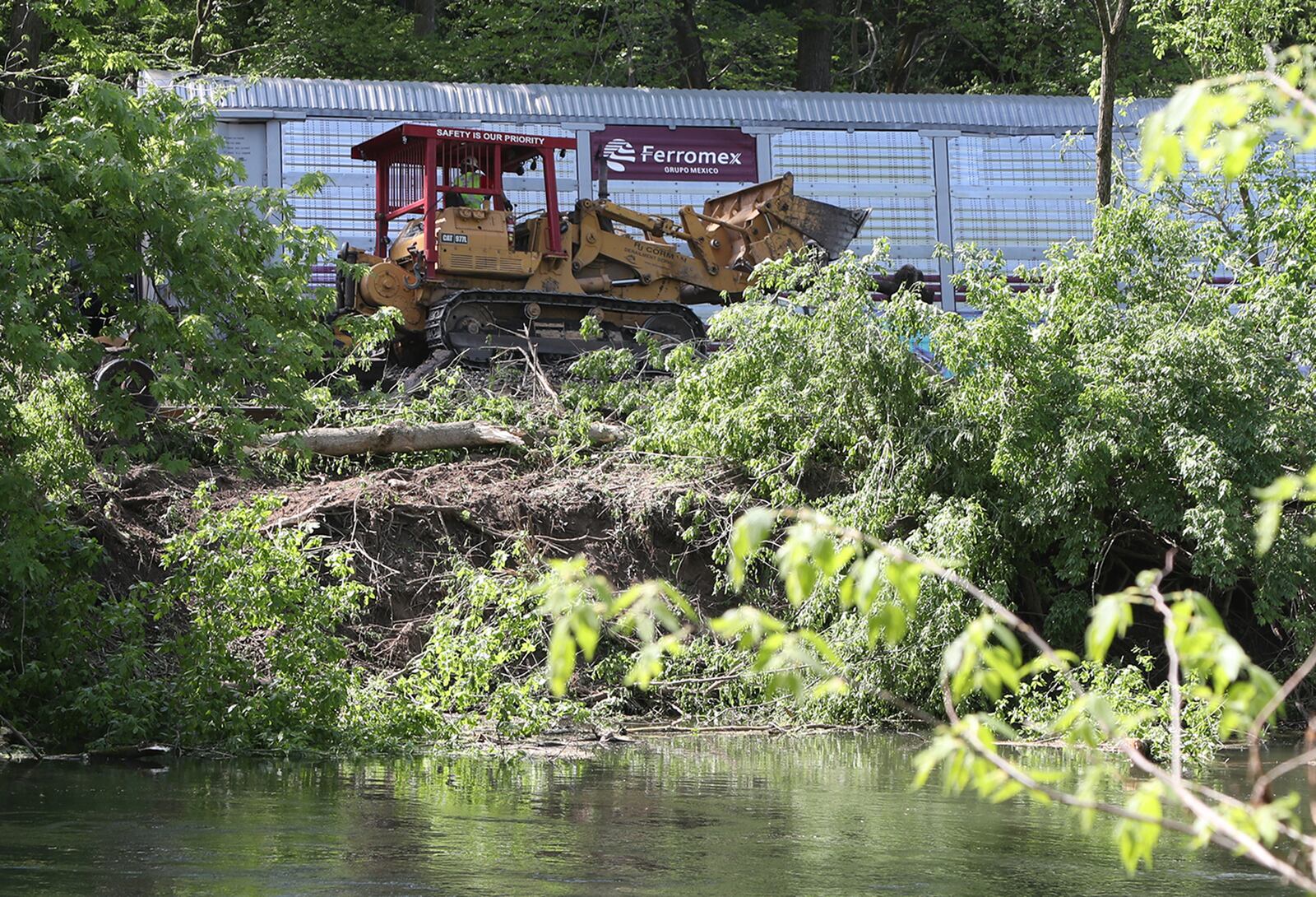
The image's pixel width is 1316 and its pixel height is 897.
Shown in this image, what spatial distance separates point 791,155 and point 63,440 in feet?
46.6

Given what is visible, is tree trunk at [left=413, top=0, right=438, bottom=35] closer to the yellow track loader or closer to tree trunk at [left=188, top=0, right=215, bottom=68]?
tree trunk at [left=188, top=0, right=215, bottom=68]

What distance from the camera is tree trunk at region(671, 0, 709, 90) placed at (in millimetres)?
35062

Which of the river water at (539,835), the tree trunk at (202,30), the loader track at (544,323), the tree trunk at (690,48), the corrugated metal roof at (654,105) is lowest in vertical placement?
the river water at (539,835)

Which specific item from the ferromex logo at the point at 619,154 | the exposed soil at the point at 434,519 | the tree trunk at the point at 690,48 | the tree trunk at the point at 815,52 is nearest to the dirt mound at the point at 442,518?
the exposed soil at the point at 434,519

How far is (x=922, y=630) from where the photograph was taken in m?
13.6

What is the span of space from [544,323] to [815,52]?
1765 cm

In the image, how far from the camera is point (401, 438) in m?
16.4

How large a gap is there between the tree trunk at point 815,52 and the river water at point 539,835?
2605 centimetres

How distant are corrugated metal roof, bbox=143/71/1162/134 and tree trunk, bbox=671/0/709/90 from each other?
9.80m

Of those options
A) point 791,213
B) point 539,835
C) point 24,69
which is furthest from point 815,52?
point 539,835

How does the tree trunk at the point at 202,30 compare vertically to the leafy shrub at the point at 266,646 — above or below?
above

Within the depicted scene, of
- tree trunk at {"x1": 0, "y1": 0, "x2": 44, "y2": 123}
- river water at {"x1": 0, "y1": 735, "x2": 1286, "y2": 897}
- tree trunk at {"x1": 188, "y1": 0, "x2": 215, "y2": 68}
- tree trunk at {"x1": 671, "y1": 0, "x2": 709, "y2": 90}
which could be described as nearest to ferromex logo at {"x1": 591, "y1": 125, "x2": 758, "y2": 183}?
tree trunk at {"x1": 0, "y1": 0, "x2": 44, "y2": 123}

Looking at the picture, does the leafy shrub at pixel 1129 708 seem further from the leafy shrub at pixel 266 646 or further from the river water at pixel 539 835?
the leafy shrub at pixel 266 646

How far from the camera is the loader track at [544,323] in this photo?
19.8m
